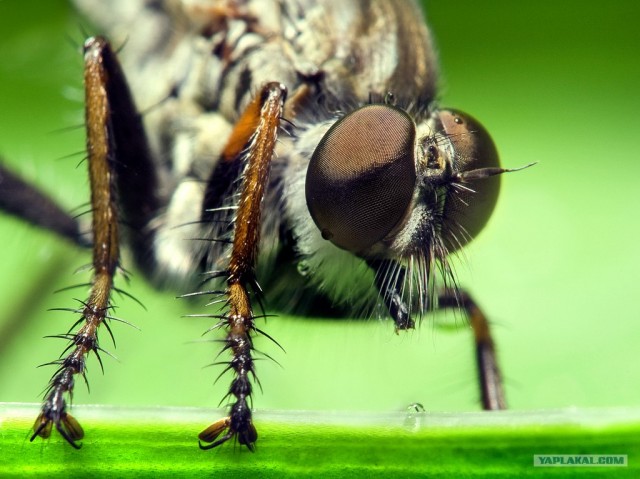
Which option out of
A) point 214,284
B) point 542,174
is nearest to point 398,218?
point 214,284

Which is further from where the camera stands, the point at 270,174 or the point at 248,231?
the point at 270,174

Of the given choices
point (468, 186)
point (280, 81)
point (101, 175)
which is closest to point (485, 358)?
point (468, 186)

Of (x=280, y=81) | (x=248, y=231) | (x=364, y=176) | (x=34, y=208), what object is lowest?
(x=248, y=231)

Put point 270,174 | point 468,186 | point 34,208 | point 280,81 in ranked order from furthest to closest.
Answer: point 34,208, point 280,81, point 270,174, point 468,186

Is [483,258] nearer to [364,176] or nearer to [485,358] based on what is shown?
[485,358]

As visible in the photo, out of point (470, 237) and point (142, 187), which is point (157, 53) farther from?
point (470, 237)

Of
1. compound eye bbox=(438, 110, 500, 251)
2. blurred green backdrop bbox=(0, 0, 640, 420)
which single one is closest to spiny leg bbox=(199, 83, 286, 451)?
compound eye bbox=(438, 110, 500, 251)

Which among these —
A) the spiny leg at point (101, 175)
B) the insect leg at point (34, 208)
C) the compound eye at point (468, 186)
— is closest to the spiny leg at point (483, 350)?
the compound eye at point (468, 186)
